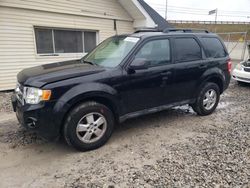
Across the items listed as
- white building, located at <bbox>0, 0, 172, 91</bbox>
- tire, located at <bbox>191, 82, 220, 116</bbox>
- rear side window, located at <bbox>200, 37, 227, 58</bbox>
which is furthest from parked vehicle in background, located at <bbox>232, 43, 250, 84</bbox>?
white building, located at <bbox>0, 0, 172, 91</bbox>

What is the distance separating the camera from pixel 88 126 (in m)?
3.71

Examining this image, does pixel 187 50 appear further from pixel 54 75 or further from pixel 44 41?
pixel 44 41

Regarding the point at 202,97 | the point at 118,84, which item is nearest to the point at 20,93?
the point at 118,84

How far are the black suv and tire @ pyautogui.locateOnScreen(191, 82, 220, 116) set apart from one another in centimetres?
2

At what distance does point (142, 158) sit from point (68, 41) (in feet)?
23.2

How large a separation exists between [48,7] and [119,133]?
20.4ft

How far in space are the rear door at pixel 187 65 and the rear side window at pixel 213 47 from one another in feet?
0.75

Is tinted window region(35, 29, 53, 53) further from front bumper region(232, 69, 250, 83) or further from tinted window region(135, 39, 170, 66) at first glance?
front bumper region(232, 69, 250, 83)

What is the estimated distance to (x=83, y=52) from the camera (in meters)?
9.94

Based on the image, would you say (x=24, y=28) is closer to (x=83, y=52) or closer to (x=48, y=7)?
(x=48, y=7)

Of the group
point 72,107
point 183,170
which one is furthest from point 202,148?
point 72,107

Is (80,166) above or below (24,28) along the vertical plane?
below

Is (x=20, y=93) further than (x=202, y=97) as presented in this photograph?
No

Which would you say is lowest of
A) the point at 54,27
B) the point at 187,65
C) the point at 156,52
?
the point at 187,65
